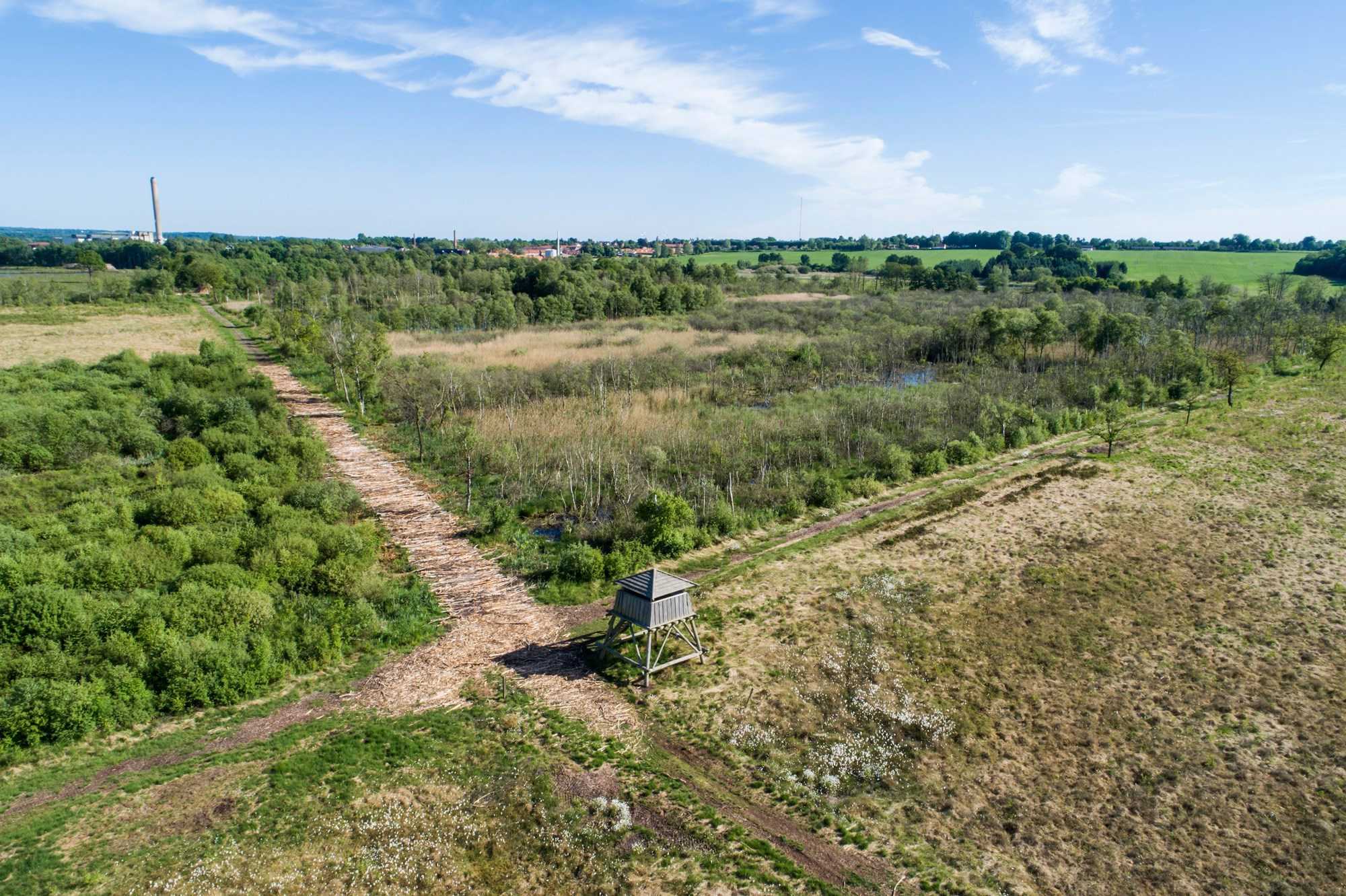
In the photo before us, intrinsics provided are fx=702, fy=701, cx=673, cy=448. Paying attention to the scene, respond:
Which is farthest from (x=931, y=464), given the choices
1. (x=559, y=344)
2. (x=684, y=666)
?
(x=559, y=344)

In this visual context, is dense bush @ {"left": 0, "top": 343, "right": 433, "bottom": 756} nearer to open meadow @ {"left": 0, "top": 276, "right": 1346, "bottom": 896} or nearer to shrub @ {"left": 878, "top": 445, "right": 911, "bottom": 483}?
open meadow @ {"left": 0, "top": 276, "right": 1346, "bottom": 896}

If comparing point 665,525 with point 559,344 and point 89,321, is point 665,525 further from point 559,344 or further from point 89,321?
point 89,321

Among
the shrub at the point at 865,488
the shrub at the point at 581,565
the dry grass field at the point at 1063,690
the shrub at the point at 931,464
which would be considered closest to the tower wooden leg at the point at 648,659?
the dry grass field at the point at 1063,690

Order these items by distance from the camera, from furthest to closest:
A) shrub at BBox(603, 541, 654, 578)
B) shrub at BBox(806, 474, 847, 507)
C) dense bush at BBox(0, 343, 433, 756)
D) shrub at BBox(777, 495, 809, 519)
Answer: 1. shrub at BBox(806, 474, 847, 507)
2. shrub at BBox(777, 495, 809, 519)
3. shrub at BBox(603, 541, 654, 578)
4. dense bush at BBox(0, 343, 433, 756)

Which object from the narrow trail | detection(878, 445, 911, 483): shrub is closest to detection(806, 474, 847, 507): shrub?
detection(878, 445, 911, 483): shrub

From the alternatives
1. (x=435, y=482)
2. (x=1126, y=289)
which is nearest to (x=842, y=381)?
(x=435, y=482)

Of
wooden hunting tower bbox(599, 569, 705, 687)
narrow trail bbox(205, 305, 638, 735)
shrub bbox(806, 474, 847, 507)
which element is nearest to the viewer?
narrow trail bbox(205, 305, 638, 735)

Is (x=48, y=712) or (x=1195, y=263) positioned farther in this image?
(x=1195, y=263)
